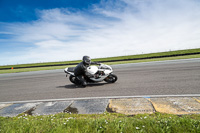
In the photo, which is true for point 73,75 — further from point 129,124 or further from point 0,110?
point 129,124

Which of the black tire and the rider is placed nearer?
the rider

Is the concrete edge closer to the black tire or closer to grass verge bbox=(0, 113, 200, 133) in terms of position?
grass verge bbox=(0, 113, 200, 133)

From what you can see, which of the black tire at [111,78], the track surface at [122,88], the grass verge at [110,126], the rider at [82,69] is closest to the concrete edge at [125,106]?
the grass verge at [110,126]

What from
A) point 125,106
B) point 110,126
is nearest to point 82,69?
point 125,106

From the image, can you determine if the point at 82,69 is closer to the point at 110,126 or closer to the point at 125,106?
the point at 125,106

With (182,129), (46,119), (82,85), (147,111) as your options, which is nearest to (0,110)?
(46,119)

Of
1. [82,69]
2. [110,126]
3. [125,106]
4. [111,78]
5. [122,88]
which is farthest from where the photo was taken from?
[111,78]

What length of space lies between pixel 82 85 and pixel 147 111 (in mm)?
4504

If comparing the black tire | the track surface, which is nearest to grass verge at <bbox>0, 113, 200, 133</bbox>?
the track surface

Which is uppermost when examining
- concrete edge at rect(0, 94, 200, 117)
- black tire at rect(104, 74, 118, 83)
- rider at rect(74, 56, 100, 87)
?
rider at rect(74, 56, 100, 87)

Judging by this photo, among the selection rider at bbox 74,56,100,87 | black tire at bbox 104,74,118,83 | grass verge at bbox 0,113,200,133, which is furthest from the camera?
black tire at bbox 104,74,118,83

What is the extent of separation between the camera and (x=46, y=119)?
3.68 m

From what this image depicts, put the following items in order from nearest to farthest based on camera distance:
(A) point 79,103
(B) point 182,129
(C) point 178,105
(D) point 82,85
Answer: (B) point 182,129
(C) point 178,105
(A) point 79,103
(D) point 82,85

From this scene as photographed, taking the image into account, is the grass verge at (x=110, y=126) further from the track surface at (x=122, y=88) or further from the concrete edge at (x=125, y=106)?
the track surface at (x=122, y=88)
